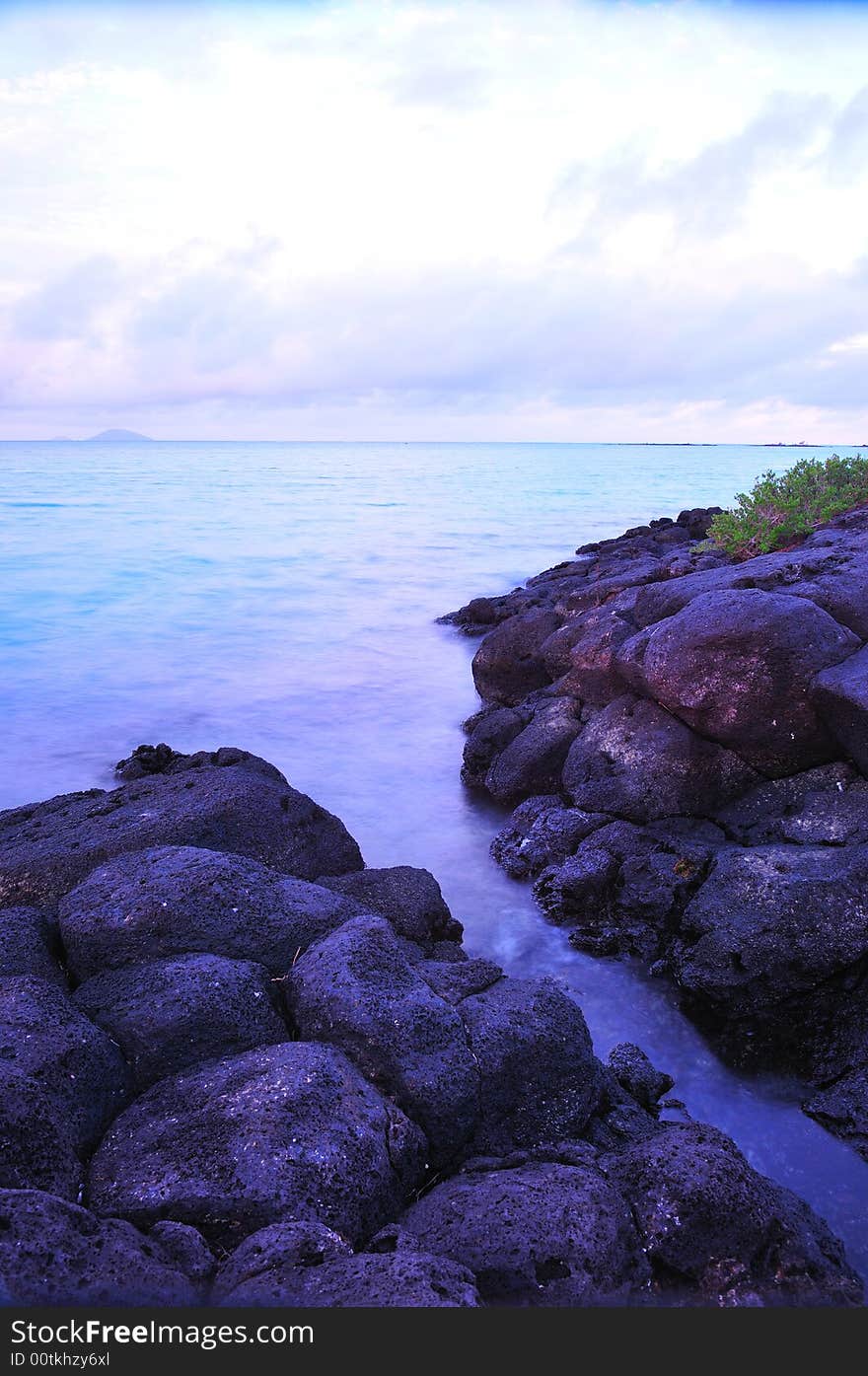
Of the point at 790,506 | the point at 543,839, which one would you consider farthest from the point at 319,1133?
the point at 790,506

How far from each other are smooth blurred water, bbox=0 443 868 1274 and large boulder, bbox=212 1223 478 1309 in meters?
2.54

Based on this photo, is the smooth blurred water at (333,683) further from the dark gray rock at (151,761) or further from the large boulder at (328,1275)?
the large boulder at (328,1275)

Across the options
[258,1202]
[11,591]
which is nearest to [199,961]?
[258,1202]

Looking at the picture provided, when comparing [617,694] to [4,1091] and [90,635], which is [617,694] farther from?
[90,635]

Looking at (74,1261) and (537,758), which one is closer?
(74,1261)

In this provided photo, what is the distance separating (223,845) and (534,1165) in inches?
123

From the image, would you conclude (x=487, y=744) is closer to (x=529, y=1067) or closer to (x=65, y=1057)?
(x=529, y=1067)

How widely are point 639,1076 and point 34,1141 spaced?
328 cm

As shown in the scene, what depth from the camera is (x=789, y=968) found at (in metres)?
5.30

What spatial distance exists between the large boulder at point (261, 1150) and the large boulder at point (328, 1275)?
24 cm

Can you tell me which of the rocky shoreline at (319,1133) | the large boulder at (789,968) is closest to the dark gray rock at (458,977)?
the rocky shoreline at (319,1133)

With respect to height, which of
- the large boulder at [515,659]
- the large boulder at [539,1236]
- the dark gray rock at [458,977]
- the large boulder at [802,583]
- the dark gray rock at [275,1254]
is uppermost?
the large boulder at [802,583]

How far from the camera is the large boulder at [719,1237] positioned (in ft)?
9.87

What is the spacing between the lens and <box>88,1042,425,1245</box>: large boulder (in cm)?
294
